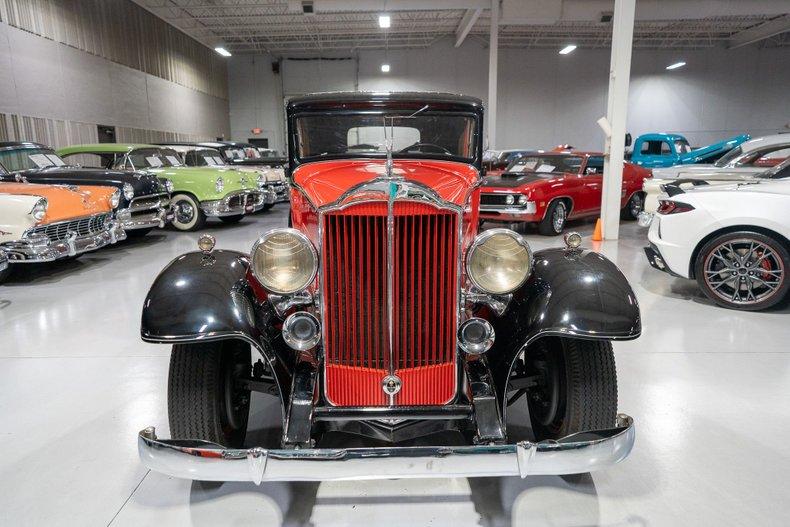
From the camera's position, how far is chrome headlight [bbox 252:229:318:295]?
182 cm

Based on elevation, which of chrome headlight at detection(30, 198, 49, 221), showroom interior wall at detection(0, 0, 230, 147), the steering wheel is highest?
showroom interior wall at detection(0, 0, 230, 147)

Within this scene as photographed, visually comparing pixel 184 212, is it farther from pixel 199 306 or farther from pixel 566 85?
pixel 566 85

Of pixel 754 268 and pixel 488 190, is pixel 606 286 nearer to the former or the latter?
pixel 754 268

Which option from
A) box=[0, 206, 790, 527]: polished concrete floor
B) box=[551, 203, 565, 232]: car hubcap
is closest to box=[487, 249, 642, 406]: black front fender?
box=[0, 206, 790, 527]: polished concrete floor

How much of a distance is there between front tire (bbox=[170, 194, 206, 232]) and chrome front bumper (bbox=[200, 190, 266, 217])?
0.13 metres

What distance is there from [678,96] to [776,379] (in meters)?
21.6

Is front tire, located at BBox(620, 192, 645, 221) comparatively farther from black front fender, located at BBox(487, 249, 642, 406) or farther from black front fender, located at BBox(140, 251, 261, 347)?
black front fender, located at BBox(140, 251, 261, 347)

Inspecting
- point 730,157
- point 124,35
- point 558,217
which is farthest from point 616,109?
point 124,35

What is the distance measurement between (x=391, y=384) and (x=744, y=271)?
3789mm

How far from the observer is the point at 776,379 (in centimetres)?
301

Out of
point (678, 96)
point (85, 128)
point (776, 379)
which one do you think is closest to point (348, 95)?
point (776, 379)

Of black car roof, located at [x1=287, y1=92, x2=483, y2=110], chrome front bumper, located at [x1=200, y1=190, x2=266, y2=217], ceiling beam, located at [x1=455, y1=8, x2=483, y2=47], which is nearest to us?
black car roof, located at [x1=287, y1=92, x2=483, y2=110]

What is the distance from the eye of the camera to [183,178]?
8469 millimetres

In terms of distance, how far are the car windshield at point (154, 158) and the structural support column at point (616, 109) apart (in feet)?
23.9
